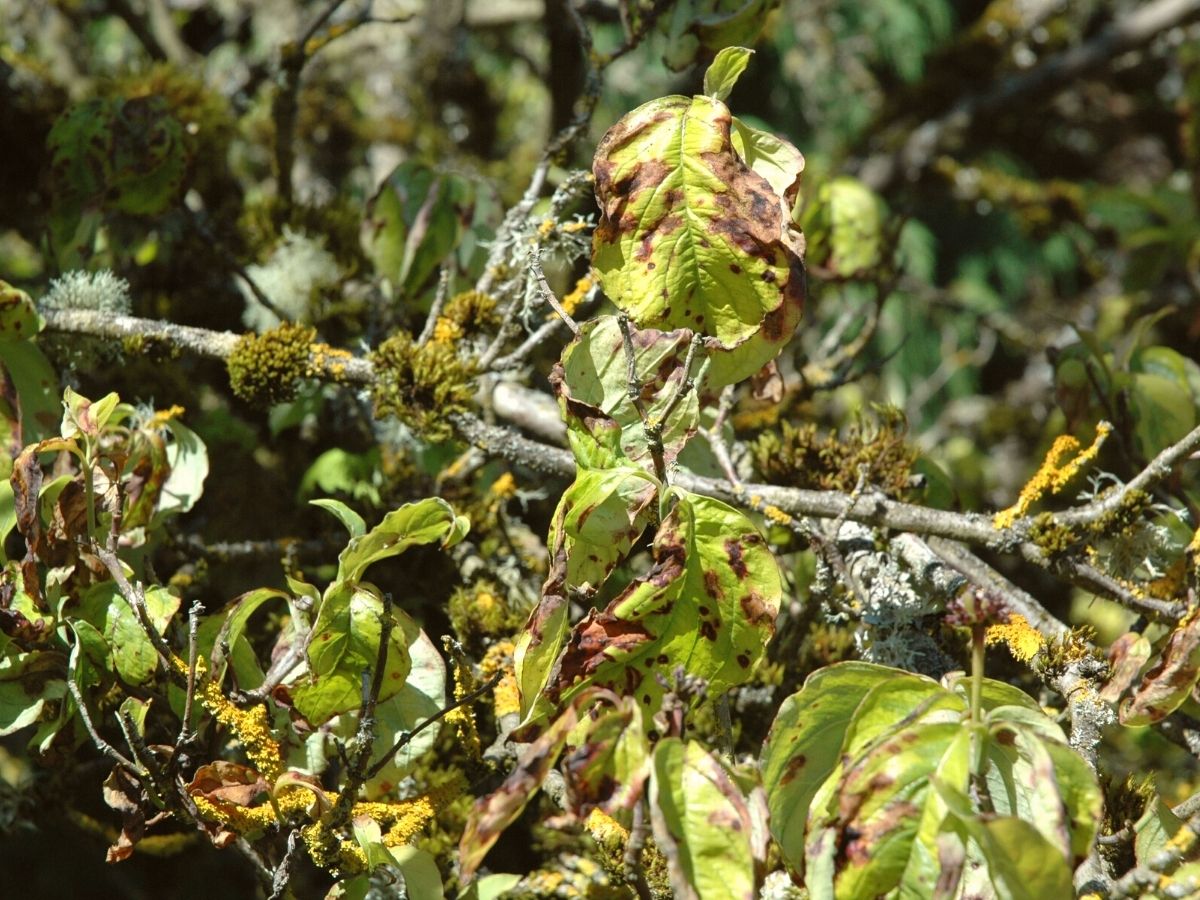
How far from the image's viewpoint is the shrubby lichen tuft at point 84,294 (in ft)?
3.23

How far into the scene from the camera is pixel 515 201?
5.07ft

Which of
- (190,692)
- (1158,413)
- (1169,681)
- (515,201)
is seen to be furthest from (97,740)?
(515,201)

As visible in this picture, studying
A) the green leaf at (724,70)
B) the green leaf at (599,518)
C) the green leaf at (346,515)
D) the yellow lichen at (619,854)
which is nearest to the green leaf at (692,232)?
the green leaf at (724,70)

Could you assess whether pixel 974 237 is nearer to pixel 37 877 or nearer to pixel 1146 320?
pixel 1146 320

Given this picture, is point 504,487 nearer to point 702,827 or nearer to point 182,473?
point 182,473

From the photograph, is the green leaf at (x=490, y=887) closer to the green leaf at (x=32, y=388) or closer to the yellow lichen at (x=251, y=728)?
the yellow lichen at (x=251, y=728)

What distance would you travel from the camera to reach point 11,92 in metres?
1.26

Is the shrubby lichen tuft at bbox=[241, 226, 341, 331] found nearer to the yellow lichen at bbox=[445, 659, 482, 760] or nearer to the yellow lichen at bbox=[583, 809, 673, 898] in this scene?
the yellow lichen at bbox=[445, 659, 482, 760]

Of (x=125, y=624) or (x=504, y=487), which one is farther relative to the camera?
(x=504, y=487)

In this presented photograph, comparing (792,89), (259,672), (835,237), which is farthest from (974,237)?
(259,672)

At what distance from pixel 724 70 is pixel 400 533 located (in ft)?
1.32

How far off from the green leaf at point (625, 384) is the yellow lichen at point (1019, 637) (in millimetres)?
293

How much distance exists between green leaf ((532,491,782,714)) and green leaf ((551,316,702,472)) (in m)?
0.07

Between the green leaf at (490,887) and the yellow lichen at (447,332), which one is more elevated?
the yellow lichen at (447,332)
